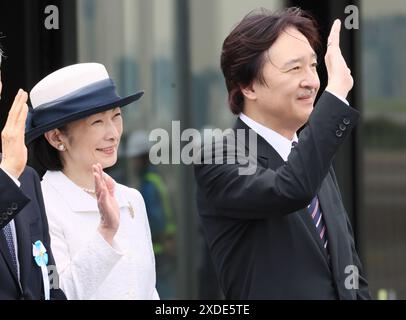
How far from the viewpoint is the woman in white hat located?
299 centimetres

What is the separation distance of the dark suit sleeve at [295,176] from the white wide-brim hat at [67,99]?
1.51 feet

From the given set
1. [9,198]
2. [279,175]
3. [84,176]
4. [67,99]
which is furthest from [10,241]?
[279,175]

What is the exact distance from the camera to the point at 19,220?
2715mm

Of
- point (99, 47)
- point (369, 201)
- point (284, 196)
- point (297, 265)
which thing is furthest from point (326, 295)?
point (99, 47)

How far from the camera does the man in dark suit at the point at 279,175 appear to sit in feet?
9.04

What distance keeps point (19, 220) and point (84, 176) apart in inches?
16.6

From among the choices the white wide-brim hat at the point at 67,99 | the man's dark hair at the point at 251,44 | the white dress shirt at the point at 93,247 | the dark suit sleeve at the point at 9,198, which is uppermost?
the man's dark hair at the point at 251,44

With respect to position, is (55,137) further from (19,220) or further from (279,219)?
(279,219)

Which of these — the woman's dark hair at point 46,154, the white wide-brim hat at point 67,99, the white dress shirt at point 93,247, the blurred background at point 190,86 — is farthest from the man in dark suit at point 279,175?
the blurred background at point 190,86

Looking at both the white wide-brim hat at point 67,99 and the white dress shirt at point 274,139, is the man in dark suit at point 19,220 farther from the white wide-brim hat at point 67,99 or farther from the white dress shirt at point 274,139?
the white dress shirt at point 274,139

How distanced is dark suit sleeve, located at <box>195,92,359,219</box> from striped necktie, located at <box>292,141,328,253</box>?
15cm

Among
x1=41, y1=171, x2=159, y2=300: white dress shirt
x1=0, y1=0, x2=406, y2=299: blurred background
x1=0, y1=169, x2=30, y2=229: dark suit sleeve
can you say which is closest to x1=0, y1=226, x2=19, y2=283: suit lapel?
x1=0, y1=169, x2=30, y2=229: dark suit sleeve

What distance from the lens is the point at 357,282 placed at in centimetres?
299
